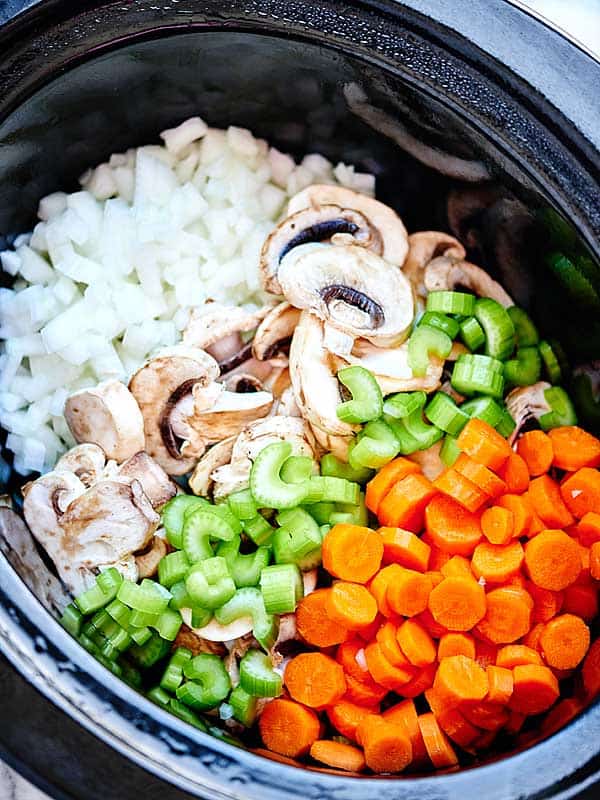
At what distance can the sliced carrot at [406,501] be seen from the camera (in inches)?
78.6

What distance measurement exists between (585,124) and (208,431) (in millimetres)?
1036

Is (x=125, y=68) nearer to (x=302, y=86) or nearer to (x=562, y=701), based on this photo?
(x=302, y=86)

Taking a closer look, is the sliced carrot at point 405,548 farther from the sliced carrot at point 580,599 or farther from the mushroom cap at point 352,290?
the mushroom cap at point 352,290

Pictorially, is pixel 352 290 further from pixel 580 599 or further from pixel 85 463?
pixel 580 599

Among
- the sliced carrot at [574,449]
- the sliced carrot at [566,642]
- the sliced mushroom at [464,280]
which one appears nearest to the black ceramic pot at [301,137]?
the sliced mushroom at [464,280]

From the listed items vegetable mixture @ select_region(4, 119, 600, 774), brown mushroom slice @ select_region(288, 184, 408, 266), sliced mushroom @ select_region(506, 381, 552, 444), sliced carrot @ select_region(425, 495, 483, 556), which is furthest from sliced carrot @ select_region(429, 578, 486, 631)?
brown mushroom slice @ select_region(288, 184, 408, 266)

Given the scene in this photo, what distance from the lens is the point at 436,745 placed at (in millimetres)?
1814

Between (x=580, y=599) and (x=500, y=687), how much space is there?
0.94 feet

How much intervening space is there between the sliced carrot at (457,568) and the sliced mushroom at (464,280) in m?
0.68

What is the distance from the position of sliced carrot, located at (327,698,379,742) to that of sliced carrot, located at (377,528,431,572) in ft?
1.01

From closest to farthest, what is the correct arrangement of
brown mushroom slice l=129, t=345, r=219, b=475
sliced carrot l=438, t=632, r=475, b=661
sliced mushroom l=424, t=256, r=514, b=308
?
sliced carrot l=438, t=632, r=475, b=661 → brown mushroom slice l=129, t=345, r=219, b=475 → sliced mushroom l=424, t=256, r=514, b=308

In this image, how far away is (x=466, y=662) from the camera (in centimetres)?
185

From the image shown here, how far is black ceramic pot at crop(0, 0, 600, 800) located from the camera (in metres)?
1.54

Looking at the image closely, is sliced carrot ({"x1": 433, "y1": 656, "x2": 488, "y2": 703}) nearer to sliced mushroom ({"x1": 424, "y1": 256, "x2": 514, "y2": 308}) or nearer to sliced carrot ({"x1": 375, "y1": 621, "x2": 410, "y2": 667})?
sliced carrot ({"x1": 375, "y1": 621, "x2": 410, "y2": 667})
